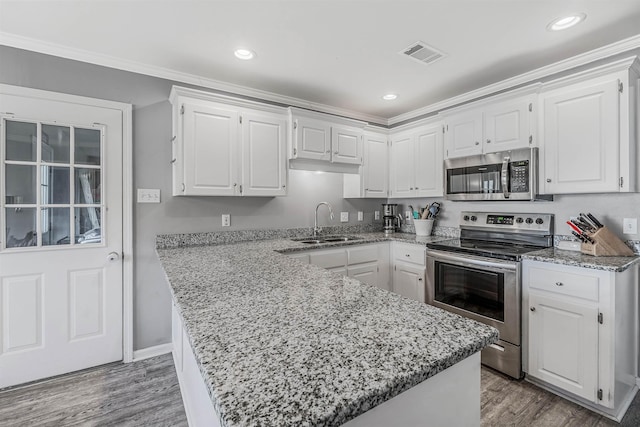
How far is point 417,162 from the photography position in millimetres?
3391

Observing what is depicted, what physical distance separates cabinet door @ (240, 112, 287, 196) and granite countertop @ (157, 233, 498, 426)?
1524mm

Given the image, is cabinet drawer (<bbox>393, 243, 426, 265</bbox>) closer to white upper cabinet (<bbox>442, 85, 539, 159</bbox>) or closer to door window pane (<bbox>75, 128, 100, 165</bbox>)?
white upper cabinet (<bbox>442, 85, 539, 159</bbox>)

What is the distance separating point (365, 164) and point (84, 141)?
2.68 metres

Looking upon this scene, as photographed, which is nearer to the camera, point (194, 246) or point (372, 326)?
point (372, 326)

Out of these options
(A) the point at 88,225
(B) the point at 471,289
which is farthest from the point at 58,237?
(B) the point at 471,289

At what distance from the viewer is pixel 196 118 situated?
8.07 ft

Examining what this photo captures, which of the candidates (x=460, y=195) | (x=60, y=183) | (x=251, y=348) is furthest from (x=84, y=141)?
(x=460, y=195)

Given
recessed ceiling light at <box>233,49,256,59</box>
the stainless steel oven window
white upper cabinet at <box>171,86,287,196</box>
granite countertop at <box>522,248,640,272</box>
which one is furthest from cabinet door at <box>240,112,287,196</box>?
granite countertop at <box>522,248,640,272</box>

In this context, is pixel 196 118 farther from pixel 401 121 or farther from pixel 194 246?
pixel 401 121

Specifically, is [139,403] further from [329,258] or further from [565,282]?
[565,282]

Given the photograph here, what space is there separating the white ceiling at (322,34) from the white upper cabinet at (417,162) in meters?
0.65

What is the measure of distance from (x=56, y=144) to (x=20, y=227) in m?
0.65

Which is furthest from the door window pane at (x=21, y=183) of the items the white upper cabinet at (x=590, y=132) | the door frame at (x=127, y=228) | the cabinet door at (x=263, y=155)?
the white upper cabinet at (x=590, y=132)

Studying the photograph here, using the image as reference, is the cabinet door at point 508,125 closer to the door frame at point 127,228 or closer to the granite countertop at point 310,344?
the granite countertop at point 310,344
